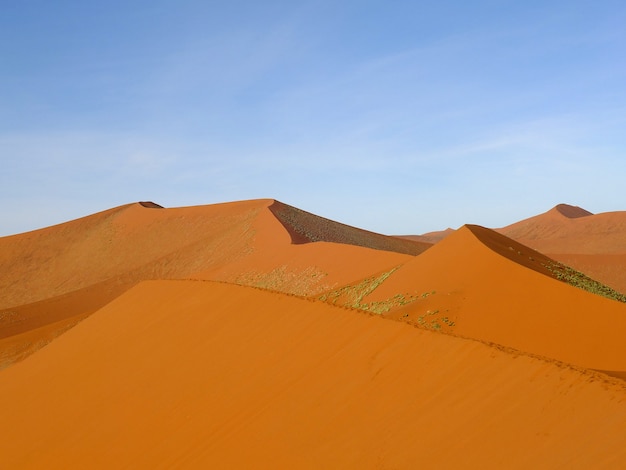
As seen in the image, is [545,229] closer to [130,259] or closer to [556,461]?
[130,259]

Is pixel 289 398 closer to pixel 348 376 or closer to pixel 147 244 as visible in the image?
pixel 348 376

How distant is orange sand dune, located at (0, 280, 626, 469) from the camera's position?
17.1 ft

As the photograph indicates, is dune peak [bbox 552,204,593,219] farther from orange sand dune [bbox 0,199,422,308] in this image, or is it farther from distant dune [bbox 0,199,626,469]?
distant dune [bbox 0,199,626,469]

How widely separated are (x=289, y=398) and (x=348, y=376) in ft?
2.63

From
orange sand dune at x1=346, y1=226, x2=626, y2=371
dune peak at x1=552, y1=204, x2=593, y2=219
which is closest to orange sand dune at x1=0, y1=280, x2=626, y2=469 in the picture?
orange sand dune at x1=346, y1=226, x2=626, y2=371

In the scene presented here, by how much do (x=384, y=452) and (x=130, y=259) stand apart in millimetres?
42022

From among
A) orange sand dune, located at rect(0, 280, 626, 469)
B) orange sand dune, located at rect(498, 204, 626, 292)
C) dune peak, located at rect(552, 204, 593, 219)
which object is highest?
dune peak, located at rect(552, 204, 593, 219)

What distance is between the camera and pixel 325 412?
22.2ft

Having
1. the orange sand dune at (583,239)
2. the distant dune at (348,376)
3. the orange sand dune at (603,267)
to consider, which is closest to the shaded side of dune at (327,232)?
the orange sand dune at (583,239)

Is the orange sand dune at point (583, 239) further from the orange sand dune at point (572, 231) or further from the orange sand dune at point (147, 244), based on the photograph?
the orange sand dune at point (147, 244)

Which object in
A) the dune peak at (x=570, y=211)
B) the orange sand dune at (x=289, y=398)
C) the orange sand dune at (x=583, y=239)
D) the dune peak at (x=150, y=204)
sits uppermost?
the dune peak at (x=150, y=204)

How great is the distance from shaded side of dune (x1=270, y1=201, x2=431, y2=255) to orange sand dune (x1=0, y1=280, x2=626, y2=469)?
25.1 metres

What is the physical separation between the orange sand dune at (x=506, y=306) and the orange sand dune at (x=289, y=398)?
302 centimetres

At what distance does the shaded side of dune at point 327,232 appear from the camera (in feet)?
135
